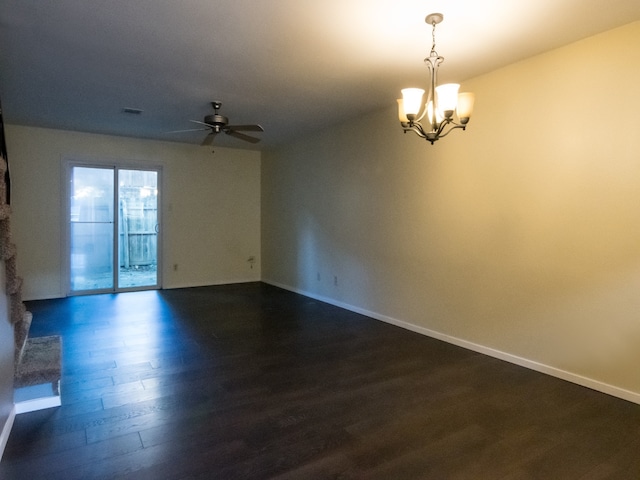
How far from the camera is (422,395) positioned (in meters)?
2.69

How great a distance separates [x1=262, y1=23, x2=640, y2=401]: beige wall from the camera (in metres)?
2.66

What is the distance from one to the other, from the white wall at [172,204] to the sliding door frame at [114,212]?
5 centimetres

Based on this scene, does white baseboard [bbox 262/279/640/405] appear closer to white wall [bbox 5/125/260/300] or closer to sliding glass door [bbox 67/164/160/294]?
white wall [bbox 5/125/260/300]

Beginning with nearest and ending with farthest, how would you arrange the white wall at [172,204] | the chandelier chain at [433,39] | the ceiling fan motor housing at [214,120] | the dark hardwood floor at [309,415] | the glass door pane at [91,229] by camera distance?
the dark hardwood floor at [309,415] → the chandelier chain at [433,39] → the ceiling fan motor housing at [214,120] → the white wall at [172,204] → the glass door pane at [91,229]

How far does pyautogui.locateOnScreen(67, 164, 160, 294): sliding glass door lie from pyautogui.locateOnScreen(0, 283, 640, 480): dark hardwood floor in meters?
2.31

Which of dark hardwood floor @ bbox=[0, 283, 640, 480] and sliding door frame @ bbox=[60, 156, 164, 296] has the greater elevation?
sliding door frame @ bbox=[60, 156, 164, 296]

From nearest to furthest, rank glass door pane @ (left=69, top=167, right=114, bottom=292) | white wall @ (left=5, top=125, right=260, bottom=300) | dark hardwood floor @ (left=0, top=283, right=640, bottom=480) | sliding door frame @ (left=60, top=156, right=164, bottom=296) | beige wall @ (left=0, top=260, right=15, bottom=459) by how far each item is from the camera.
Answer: dark hardwood floor @ (left=0, top=283, right=640, bottom=480), beige wall @ (left=0, top=260, right=15, bottom=459), white wall @ (left=5, top=125, right=260, bottom=300), sliding door frame @ (left=60, top=156, right=164, bottom=296), glass door pane @ (left=69, top=167, right=114, bottom=292)

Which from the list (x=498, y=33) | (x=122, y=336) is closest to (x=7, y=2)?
(x=122, y=336)

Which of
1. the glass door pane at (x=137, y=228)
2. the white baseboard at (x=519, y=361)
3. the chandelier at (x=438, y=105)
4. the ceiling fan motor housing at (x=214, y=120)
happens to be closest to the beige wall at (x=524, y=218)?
the white baseboard at (x=519, y=361)

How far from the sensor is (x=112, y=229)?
20.6 ft

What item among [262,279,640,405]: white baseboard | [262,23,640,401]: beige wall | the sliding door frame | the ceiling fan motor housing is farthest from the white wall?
[262,279,640,405]: white baseboard

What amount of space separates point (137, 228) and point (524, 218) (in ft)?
19.1

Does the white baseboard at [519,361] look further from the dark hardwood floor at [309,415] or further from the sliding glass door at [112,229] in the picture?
the sliding glass door at [112,229]

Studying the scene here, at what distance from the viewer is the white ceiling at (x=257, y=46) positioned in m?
2.43
